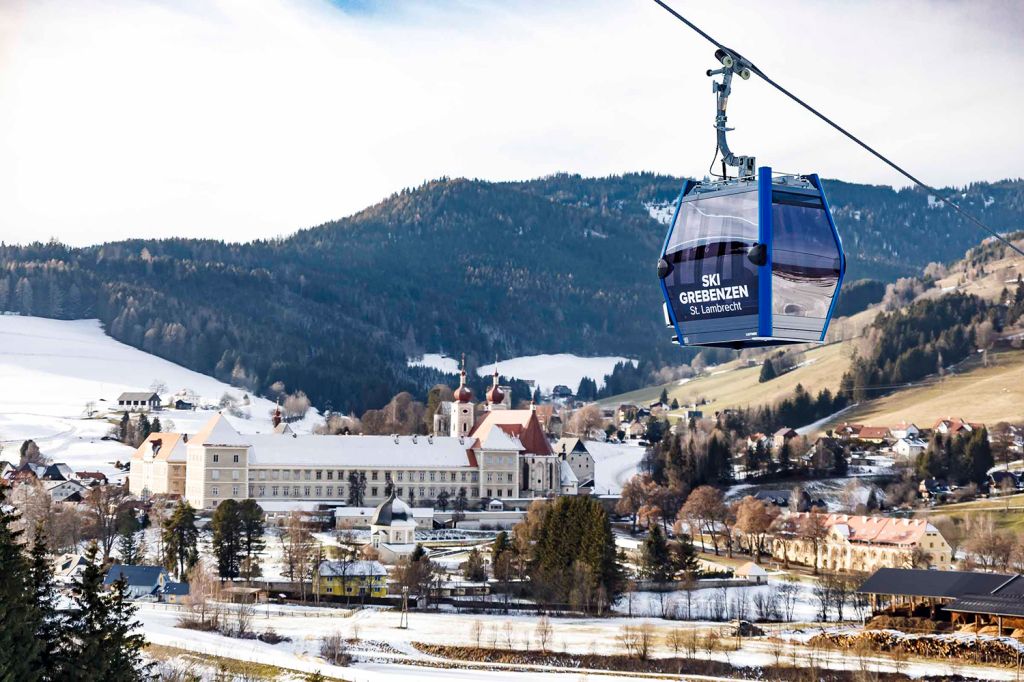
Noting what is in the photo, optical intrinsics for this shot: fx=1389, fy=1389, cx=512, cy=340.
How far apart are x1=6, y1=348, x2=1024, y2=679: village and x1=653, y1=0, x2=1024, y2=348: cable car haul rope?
900 inches

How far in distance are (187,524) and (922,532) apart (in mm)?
40659

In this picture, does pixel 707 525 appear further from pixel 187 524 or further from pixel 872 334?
pixel 872 334

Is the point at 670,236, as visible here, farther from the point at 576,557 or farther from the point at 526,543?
the point at 526,543

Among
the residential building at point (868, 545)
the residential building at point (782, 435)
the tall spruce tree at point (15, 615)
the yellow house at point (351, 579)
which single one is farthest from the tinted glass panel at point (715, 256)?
the residential building at point (782, 435)

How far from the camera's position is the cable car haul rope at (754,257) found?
547 inches

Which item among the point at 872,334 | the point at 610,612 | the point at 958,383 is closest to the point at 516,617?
the point at 610,612

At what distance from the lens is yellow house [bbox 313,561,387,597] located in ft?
230

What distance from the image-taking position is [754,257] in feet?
45.3

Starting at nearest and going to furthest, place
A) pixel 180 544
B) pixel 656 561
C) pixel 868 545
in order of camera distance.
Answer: pixel 656 561 → pixel 180 544 → pixel 868 545

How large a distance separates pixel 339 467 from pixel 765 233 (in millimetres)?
99857

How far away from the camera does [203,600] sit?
2382 inches

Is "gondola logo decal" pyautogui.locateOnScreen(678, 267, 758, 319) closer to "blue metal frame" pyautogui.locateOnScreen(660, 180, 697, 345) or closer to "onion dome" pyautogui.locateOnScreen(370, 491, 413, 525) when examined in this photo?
"blue metal frame" pyautogui.locateOnScreen(660, 180, 697, 345)

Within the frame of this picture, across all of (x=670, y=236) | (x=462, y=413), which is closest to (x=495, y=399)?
(x=462, y=413)

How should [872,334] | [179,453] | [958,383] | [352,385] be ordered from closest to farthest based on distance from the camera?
[179,453]
[958,383]
[872,334]
[352,385]
